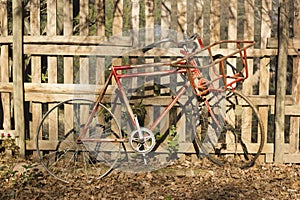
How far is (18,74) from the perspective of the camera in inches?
204

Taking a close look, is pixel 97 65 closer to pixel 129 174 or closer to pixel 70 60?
pixel 70 60

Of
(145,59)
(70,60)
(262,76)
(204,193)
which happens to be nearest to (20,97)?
(70,60)

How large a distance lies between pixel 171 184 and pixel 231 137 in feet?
3.33

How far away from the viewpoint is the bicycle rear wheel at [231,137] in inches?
205

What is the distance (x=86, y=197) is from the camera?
437 cm

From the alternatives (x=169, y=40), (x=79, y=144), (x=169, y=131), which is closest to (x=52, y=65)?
(x=79, y=144)

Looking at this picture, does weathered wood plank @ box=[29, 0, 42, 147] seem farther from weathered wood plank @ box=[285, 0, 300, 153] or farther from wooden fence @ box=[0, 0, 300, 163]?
weathered wood plank @ box=[285, 0, 300, 153]

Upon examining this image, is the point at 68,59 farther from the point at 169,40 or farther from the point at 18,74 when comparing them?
the point at 169,40

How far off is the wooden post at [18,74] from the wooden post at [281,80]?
9.25 feet

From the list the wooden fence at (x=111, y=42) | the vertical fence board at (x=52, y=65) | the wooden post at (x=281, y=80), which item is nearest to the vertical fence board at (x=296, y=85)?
the wooden fence at (x=111, y=42)

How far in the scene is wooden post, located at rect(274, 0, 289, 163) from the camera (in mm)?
5059

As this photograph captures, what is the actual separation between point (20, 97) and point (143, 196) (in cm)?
185

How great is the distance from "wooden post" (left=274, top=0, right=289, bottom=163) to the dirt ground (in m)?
0.23

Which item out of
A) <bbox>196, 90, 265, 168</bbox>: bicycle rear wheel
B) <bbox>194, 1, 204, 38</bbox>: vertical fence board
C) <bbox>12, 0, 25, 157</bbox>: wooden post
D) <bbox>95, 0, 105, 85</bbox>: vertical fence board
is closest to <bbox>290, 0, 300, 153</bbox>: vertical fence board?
<bbox>196, 90, 265, 168</bbox>: bicycle rear wheel
